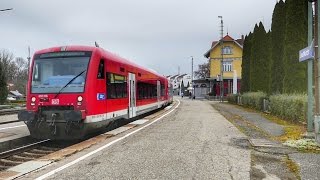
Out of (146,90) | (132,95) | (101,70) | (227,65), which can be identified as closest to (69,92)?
(101,70)

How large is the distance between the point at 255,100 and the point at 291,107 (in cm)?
1360

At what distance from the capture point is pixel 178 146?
11.6m

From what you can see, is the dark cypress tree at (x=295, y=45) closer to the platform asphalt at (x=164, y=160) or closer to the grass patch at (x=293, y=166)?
the platform asphalt at (x=164, y=160)

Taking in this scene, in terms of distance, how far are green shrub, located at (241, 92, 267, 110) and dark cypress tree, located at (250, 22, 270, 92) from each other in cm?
139

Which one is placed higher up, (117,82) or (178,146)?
(117,82)

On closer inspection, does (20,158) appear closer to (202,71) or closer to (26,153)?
(26,153)

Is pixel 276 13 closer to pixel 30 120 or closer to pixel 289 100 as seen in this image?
pixel 289 100

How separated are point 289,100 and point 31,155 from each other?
41.9ft

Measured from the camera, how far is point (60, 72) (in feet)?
48.1

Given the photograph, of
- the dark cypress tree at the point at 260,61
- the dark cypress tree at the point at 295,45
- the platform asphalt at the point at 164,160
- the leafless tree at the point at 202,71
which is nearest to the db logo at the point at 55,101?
the platform asphalt at the point at 164,160

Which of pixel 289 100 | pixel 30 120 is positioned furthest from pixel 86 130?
pixel 289 100

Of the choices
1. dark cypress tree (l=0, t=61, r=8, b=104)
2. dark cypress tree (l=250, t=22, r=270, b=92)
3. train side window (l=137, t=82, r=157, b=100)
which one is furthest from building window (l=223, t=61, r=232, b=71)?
train side window (l=137, t=82, r=157, b=100)

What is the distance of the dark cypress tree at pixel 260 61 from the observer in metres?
37.9

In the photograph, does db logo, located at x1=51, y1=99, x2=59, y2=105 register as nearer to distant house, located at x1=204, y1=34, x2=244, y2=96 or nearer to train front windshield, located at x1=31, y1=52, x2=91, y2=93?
train front windshield, located at x1=31, y1=52, x2=91, y2=93
